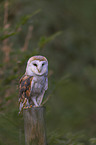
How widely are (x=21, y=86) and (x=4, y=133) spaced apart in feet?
2.41

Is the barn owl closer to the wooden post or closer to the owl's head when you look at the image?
the owl's head

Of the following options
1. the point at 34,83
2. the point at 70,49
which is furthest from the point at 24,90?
the point at 70,49

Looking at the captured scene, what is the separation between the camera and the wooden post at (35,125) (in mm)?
1933

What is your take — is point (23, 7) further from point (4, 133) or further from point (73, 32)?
point (4, 133)

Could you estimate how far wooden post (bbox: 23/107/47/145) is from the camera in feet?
6.34

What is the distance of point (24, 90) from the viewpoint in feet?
7.15

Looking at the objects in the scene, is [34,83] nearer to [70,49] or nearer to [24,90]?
[24,90]

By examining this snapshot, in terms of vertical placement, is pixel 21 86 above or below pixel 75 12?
below

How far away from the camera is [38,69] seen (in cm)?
205

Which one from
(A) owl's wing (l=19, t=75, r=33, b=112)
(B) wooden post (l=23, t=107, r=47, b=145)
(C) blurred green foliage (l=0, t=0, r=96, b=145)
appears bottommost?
(B) wooden post (l=23, t=107, r=47, b=145)

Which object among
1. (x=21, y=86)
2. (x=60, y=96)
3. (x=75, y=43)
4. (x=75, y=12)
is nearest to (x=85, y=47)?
(x=75, y=43)

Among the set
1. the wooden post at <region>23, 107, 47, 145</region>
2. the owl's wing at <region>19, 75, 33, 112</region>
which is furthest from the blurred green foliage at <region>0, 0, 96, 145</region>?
the wooden post at <region>23, 107, 47, 145</region>

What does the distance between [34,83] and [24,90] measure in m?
0.10

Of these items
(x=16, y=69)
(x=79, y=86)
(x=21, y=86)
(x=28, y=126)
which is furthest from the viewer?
(x=79, y=86)
